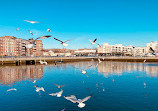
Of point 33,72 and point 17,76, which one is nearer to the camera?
point 17,76

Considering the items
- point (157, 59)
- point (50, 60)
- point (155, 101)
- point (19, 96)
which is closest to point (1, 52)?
point (50, 60)

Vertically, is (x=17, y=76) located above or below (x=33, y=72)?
below

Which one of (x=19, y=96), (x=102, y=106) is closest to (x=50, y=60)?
(x=19, y=96)

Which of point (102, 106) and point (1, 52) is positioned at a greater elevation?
point (1, 52)

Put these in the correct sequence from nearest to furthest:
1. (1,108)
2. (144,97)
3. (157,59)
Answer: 1. (1,108)
2. (144,97)
3. (157,59)

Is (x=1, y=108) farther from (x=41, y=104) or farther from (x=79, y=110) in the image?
(x=79, y=110)

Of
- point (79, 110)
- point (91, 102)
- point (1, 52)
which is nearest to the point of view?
point (79, 110)

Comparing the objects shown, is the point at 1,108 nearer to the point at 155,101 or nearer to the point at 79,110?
the point at 79,110

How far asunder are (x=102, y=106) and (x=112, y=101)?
258 centimetres

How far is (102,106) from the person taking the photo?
805 inches

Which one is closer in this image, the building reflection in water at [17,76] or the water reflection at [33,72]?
the building reflection in water at [17,76]

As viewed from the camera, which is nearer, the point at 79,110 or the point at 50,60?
the point at 79,110

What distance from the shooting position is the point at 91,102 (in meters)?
21.9

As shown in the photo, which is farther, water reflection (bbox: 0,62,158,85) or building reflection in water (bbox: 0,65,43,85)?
water reflection (bbox: 0,62,158,85)
